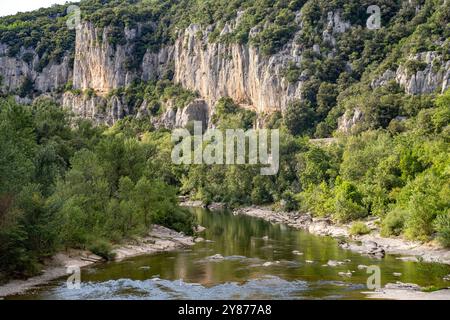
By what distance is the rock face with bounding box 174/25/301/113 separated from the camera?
131875mm

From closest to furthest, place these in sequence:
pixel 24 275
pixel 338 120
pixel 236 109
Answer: pixel 24 275 → pixel 338 120 → pixel 236 109

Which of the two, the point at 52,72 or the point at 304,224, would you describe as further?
the point at 52,72

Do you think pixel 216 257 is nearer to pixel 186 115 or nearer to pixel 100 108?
pixel 186 115

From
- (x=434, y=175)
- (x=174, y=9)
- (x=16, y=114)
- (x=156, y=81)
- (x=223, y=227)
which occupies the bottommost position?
(x=223, y=227)

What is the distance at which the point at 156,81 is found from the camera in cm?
16875

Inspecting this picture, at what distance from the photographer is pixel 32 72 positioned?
6954 inches

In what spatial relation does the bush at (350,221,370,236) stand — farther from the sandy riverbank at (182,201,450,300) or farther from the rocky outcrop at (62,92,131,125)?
the rocky outcrop at (62,92,131,125)

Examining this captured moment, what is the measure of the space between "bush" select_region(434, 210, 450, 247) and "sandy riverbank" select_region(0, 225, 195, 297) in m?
19.6

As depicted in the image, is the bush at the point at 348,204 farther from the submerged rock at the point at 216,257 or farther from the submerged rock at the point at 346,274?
the submerged rock at the point at 346,274

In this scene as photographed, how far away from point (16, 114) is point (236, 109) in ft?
323

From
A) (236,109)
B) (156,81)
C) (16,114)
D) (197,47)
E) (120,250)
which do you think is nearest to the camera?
(120,250)

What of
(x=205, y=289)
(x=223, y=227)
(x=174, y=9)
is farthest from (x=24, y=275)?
(x=174, y=9)

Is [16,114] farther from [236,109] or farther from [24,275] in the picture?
[236,109]

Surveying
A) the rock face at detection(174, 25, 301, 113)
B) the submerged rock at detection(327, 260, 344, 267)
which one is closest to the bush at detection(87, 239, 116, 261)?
the submerged rock at detection(327, 260, 344, 267)
